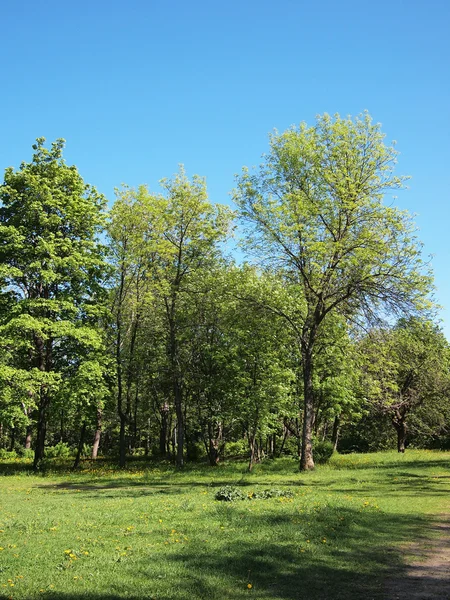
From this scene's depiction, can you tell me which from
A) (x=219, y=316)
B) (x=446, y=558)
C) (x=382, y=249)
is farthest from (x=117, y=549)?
(x=219, y=316)

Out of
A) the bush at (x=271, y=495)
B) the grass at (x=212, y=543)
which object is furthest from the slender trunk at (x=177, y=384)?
the bush at (x=271, y=495)

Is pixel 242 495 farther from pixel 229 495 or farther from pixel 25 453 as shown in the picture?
pixel 25 453

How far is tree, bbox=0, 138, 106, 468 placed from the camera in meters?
28.3

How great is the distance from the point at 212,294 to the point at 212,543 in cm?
2049

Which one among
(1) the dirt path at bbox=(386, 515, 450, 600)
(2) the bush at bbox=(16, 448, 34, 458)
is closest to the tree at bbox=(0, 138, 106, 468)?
(2) the bush at bbox=(16, 448, 34, 458)

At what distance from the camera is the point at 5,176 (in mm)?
30781

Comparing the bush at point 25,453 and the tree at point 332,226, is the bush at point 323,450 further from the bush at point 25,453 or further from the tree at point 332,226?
the bush at point 25,453

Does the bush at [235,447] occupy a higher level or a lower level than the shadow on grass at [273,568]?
lower

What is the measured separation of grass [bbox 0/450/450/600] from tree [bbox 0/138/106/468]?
12.3 m

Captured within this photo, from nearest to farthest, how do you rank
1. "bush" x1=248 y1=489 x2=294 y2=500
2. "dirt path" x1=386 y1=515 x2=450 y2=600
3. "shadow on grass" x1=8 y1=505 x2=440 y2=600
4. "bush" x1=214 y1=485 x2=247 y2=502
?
1. "shadow on grass" x1=8 y1=505 x2=440 y2=600
2. "dirt path" x1=386 y1=515 x2=450 y2=600
3. "bush" x1=214 y1=485 x2=247 y2=502
4. "bush" x1=248 y1=489 x2=294 y2=500

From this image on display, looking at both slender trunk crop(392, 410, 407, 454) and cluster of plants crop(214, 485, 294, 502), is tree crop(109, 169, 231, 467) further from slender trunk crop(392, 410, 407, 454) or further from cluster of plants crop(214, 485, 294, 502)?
slender trunk crop(392, 410, 407, 454)

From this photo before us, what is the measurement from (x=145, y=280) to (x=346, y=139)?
1661 cm

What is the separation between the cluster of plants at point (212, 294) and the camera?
2456 centimetres

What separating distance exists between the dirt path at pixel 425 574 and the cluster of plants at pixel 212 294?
47.5ft
